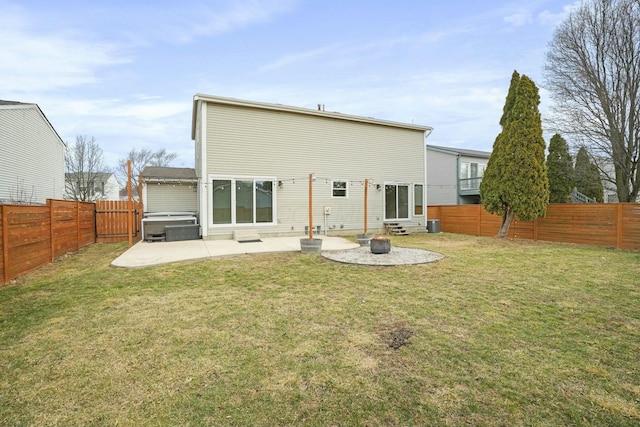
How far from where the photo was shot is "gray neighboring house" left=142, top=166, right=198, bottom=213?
45.3 ft

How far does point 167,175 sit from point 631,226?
57.8 feet

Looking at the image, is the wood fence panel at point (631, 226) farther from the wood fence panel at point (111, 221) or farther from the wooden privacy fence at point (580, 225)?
the wood fence panel at point (111, 221)

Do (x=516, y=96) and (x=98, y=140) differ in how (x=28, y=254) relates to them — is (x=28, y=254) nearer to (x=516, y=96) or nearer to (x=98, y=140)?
(x=516, y=96)

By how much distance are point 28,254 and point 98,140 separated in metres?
26.6

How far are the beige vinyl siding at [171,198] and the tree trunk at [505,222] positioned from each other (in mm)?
13405

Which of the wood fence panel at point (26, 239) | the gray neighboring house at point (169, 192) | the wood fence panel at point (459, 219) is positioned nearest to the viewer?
the wood fence panel at point (26, 239)

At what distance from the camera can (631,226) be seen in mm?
9727

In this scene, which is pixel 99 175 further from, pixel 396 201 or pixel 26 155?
pixel 396 201

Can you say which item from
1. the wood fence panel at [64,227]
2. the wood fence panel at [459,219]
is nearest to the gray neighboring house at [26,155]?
the wood fence panel at [64,227]

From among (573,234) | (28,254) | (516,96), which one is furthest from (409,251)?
(28,254)

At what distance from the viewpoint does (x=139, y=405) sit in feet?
7.17

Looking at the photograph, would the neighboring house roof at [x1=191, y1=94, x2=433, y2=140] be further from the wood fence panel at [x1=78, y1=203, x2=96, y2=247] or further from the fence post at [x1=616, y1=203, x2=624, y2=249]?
the fence post at [x1=616, y1=203, x2=624, y2=249]

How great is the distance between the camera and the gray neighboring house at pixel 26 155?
13.9 m

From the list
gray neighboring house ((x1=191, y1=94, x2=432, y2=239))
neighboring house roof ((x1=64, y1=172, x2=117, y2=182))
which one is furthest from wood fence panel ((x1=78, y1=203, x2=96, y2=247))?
neighboring house roof ((x1=64, y1=172, x2=117, y2=182))
